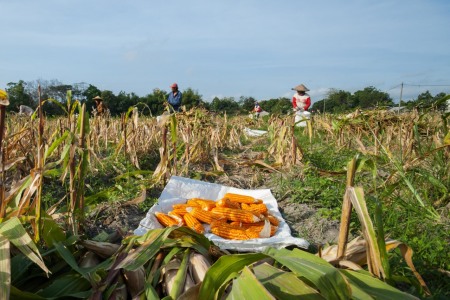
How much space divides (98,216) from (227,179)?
1953 mm

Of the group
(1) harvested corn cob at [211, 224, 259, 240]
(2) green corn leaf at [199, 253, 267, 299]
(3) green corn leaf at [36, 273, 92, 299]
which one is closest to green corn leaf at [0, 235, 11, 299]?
(3) green corn leaf at [36, 273, 92, 299]

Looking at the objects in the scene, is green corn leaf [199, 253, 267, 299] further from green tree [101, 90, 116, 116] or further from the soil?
green tree [101, 90, 116, 116]

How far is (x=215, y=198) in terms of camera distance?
4312 millimetres

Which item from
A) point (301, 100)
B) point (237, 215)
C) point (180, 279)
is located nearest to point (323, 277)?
point (180, 279)

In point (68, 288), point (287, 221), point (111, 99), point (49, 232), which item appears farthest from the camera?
point (111, 99)

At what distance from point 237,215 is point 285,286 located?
2085 mm

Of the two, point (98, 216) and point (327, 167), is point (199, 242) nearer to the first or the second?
point (98, 216)

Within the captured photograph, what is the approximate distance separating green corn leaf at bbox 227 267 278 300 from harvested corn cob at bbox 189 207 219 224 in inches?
85.0

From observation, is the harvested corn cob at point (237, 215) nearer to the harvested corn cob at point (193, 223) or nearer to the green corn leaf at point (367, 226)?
the harvested corn cob at point (193, 223)

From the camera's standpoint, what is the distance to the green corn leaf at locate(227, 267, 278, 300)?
1075mm

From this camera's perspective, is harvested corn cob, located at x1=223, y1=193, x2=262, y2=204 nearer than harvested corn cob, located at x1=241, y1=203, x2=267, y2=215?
No

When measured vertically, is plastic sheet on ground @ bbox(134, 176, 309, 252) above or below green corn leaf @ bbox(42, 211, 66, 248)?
below

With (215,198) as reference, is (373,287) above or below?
above

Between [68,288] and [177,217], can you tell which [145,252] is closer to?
[68,288]
